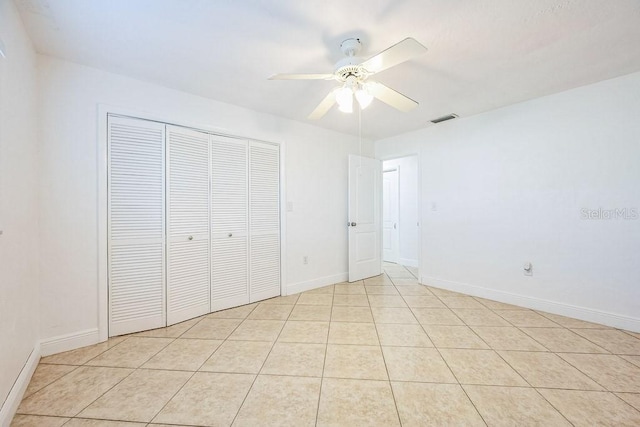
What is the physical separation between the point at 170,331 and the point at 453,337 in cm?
255

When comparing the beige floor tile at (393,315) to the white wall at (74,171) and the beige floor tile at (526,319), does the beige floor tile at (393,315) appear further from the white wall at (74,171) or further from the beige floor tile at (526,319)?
the white wall at (74,171)

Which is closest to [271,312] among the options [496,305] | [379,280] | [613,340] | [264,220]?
[264,220]

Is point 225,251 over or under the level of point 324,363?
over

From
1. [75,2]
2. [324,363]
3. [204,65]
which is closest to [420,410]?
[324,363]

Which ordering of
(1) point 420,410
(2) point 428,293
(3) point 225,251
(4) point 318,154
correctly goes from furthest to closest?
1. (4) point 318,154
2. (2) point 428,293
3. (3) point 225,251
4. (1) point 420,410

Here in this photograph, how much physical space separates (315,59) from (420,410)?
2.43m

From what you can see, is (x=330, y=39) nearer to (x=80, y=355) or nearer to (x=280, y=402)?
(x=280, y=402)

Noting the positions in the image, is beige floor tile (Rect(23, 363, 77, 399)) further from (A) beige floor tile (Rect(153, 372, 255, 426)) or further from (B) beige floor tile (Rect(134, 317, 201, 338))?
(A) beige floor tile (Rect(153, 372, 255, 426))

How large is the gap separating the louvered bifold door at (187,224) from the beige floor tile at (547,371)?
9.11ft

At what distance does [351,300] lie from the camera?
10.3 ft

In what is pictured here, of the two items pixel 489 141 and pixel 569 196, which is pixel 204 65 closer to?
pixel 489 141

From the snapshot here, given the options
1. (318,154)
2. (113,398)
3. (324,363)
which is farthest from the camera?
(318,154)

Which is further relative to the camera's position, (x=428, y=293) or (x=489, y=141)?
(x=428, y=293)

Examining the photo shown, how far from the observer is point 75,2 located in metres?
1.46
